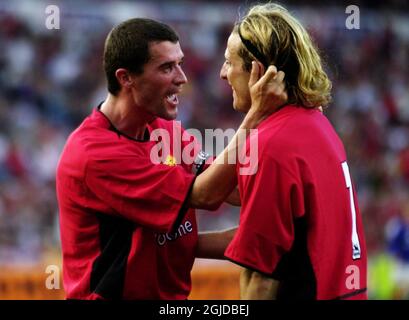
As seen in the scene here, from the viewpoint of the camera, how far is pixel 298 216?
12.7 feet

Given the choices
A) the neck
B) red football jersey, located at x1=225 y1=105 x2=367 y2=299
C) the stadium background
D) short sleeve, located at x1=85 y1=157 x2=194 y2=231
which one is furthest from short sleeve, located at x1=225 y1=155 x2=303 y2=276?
the stadium background

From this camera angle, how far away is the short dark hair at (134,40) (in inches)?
187

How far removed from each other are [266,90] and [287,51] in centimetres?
18

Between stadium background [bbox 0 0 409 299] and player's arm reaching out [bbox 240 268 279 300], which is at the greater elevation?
stadium background [bbox 0 0 409 299]

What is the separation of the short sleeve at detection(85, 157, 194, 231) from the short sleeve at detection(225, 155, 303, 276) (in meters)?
0.66

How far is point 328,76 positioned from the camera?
4.39 meters

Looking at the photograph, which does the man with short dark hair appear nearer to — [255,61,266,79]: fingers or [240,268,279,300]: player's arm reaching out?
[255,61,266,79]: fingers

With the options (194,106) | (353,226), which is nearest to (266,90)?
(353,226)

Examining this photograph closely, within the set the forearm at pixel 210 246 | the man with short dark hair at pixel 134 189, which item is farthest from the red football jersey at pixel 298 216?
the forearm at pixel 210 246

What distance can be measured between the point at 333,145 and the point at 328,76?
1.44 ft

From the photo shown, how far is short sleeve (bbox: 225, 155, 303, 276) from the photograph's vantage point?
3822mm

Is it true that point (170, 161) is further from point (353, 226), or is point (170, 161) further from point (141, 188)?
point (353, 226)

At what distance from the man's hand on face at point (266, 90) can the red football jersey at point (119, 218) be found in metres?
0.57
